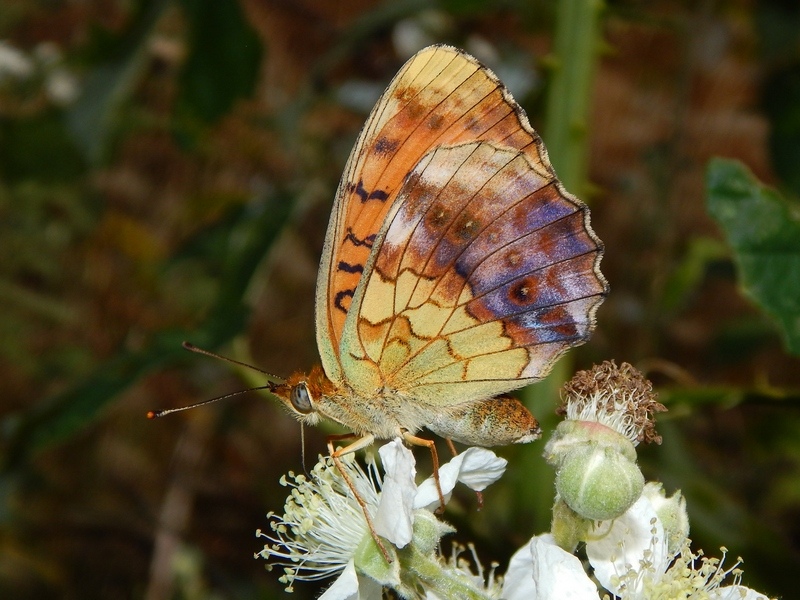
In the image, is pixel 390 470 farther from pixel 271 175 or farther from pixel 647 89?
pixel 647 89

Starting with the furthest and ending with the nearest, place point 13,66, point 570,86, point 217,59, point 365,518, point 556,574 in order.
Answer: point 13,66
point 217,59
point 570,86
point 365,518
point 556,574

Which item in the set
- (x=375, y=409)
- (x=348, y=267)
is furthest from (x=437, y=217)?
(x=375, y=409)

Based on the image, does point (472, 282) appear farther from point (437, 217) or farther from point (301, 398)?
point (301, 398)

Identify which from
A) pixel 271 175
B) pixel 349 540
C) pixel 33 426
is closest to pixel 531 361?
pixel 349 540

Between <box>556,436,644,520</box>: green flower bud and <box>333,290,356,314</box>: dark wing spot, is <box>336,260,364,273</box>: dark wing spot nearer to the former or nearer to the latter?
<box>333,290,356,314</box>: dark wing spot

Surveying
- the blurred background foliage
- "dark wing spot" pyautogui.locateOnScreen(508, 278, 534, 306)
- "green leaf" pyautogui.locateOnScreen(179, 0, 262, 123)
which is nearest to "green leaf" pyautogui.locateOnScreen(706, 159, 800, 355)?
the blurred background foliage

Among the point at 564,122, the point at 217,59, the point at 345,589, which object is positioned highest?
the point at 217,59
